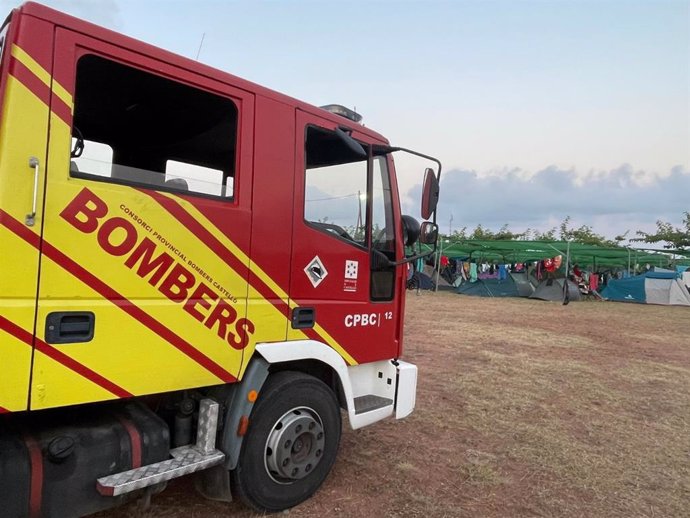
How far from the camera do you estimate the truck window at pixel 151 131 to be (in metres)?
2.35

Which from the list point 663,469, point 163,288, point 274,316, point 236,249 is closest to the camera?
point 163,288

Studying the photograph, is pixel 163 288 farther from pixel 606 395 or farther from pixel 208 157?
pixel 606 395

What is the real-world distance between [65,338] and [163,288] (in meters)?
0.48

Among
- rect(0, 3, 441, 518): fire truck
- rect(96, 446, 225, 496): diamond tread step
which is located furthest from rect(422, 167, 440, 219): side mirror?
rect(96, 446, 225, 496): diamond tread step

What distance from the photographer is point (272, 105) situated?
292 cm

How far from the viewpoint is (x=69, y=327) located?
2.11 metres

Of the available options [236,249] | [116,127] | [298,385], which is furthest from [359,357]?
[116,127]

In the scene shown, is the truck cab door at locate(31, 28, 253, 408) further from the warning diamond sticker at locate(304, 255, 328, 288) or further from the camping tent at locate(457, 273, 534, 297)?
the camping tent at locate(457, 273, 534, 297)

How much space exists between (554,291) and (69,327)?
77.0 feet

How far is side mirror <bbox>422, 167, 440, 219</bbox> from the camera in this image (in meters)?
3.57

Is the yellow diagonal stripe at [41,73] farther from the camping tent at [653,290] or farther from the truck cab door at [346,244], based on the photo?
the camping tent at [653,290]

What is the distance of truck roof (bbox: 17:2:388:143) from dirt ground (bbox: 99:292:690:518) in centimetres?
258

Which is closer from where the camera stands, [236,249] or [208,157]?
[236,249]

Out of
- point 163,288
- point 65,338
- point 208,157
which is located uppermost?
point 208,157
